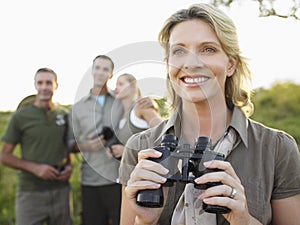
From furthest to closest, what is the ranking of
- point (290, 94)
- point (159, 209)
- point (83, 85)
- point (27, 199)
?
point (290, 94)
point (27, 199)
point (83, 85)
point (159, 209)

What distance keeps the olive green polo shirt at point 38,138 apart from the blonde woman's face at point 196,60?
9.31 feet

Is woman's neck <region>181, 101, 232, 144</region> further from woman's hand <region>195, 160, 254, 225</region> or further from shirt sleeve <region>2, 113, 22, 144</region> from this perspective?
shirt sleeve <region>2, 113, 22, 144</region>

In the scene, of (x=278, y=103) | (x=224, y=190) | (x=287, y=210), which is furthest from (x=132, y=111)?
(x=278, y=103)

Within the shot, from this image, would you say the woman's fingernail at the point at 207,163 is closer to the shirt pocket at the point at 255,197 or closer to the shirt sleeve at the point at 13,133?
the shirt pocket at the point at 255,197

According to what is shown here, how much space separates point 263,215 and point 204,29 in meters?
0.63

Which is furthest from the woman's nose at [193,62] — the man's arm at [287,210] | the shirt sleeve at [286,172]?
the man's arm at [287,210]

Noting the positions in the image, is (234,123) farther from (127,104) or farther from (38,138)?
(38,138)

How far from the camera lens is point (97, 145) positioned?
3.16 meters

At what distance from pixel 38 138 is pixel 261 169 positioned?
9.65ft

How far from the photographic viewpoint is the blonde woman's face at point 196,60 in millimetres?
1781

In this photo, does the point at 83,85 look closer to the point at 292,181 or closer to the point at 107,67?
the point at 107,67

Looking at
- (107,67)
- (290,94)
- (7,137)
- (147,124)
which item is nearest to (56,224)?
(7,137)

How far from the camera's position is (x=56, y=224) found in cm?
469

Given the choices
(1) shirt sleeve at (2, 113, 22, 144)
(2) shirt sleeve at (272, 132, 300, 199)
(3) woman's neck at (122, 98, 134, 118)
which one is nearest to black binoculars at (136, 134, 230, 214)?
(2) shirt sleeve at (272, 132, 300, 199)
